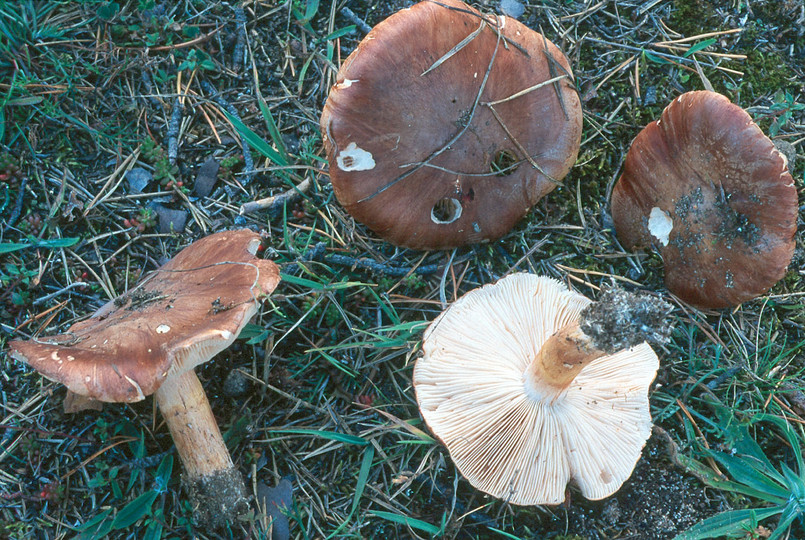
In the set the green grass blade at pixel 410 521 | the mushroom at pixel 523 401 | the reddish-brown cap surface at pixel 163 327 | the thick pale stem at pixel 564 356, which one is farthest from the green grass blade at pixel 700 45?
the green grass blade at pixel 410 521

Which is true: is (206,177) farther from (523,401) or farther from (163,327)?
(523,401)

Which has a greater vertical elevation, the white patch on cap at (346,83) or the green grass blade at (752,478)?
the white patch on cap at (346,83)

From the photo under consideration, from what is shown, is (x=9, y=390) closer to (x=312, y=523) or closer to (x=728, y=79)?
(x=312, y=523)

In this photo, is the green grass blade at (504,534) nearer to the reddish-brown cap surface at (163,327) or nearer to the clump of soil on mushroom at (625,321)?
the clump of soil on mushroom at (625,321)

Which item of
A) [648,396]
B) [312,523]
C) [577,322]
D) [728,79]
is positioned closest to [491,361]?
[577,322]

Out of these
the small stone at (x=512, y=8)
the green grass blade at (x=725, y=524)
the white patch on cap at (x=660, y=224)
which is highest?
the small stone at (x=512, y=8)
